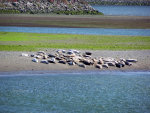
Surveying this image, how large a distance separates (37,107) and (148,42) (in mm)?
18178

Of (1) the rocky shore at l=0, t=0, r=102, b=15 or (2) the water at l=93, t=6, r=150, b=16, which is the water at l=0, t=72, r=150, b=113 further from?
(2) the water at l=93, t=6, r=150, b=16

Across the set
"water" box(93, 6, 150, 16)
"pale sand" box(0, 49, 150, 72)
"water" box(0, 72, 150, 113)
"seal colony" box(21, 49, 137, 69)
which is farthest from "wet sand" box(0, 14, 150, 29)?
"water" box(0, 72, 150, 113)

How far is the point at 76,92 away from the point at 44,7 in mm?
62366

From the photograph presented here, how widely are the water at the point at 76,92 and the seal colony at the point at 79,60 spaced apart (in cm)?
94

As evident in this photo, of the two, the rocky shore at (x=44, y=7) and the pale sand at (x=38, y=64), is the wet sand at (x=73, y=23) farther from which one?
the pale sand at (x=38, y=64)

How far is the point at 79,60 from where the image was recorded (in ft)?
86.0

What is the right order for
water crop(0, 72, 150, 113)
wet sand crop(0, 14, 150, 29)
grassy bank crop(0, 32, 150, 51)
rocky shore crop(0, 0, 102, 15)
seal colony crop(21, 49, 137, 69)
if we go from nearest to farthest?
water crop(0, 72, 150, 113)
seal colony crop(21, 49, 137, 69)
grassy bank crop(0, 32, 150, 51)
wet sand crop(0, 14, 150, 29)
rocky shore crop(0, 0, 102, 15)

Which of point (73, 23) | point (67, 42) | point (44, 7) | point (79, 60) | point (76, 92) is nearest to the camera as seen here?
point (76, 92)

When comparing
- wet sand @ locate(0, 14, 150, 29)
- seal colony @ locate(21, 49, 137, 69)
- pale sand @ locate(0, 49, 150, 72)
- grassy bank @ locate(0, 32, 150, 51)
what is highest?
seal colony @ locate(21, 49, 137, 69)

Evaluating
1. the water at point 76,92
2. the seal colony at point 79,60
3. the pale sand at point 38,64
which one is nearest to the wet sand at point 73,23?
the pale sand at point 38,64

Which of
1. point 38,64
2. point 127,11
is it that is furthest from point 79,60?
point 127,11

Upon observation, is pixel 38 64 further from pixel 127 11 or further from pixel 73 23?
pixel 127 11

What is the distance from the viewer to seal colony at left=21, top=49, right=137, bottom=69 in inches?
1022

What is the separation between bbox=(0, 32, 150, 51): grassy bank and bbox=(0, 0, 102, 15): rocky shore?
3955cm
